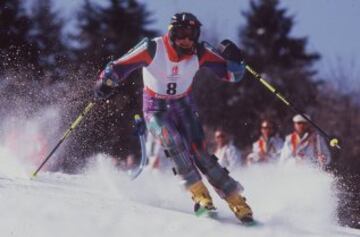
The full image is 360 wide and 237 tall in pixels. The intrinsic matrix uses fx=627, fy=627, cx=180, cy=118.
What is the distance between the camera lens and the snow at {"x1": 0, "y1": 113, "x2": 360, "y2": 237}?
18.2 ft

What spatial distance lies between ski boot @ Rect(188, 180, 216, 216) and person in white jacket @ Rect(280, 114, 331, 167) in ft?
13.3

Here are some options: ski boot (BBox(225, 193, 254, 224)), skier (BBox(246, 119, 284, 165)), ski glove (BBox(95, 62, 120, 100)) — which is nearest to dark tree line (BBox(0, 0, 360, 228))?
skier (BBox(246, 119, 284, 165))

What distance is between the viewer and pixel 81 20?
94.3 ft

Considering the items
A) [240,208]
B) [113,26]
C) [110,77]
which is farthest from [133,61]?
[113,26]

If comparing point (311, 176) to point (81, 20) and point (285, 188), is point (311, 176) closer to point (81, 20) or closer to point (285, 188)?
point (285, 188)

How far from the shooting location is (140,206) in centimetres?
673

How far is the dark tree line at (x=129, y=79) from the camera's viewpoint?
13.8m

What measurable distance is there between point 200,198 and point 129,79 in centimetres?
1328

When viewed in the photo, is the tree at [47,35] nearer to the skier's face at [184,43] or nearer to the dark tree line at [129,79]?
the dark tree line at [129,79]

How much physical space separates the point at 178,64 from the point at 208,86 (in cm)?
2683

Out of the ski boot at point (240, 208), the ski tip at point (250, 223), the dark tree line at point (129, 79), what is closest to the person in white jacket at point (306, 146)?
the dark tree line at point (129, 79)

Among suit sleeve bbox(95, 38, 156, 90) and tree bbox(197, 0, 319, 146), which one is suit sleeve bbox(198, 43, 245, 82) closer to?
suit sleeve bbox(95, 38, 156, 90)

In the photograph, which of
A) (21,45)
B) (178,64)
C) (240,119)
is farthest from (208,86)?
(178,64)

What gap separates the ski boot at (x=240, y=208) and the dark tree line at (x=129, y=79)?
18.5 feet
